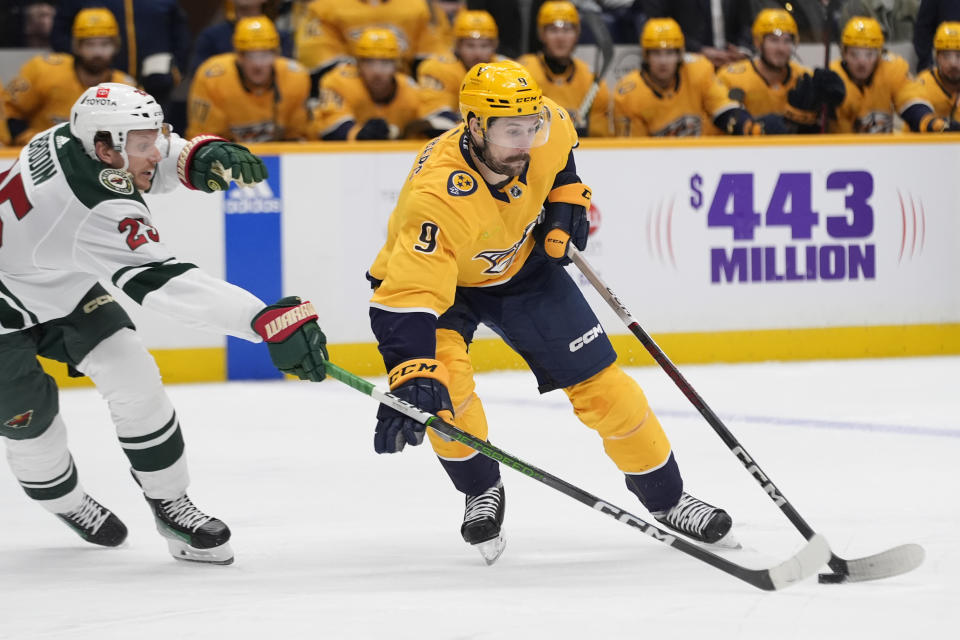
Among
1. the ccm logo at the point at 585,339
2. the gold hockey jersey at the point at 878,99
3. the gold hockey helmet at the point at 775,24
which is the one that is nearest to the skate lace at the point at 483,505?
the ccm logo at the point at 585,339

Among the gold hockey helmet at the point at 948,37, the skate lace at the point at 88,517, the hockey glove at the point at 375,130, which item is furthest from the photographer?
the gold hockey helmet at the point at 948,37

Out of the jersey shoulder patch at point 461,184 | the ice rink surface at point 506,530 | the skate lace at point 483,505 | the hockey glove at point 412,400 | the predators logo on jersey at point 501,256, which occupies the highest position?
the jersey shoulder patch at point 461,184

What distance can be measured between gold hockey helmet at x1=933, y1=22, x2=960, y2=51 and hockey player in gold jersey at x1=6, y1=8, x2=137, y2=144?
431 cm

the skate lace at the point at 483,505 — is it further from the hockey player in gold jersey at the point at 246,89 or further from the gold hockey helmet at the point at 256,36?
the gold hockey helmet at the point at 256,36

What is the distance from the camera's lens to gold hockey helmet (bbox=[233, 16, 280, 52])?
6898 millimetres

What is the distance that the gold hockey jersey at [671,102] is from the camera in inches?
286

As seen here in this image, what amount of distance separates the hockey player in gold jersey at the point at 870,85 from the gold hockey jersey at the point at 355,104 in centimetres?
226

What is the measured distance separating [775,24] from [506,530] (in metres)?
4.49

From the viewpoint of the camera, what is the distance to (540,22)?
24.0ft

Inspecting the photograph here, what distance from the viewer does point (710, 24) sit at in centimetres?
777

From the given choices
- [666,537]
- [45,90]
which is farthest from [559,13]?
[666,537]

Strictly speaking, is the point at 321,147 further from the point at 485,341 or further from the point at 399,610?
the point at 399,610

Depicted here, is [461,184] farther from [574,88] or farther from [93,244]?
[574,88]

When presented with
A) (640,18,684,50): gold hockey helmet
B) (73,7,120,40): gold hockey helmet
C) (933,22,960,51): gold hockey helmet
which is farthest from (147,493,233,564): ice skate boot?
(933,22,960,51): gold hockey helmet
